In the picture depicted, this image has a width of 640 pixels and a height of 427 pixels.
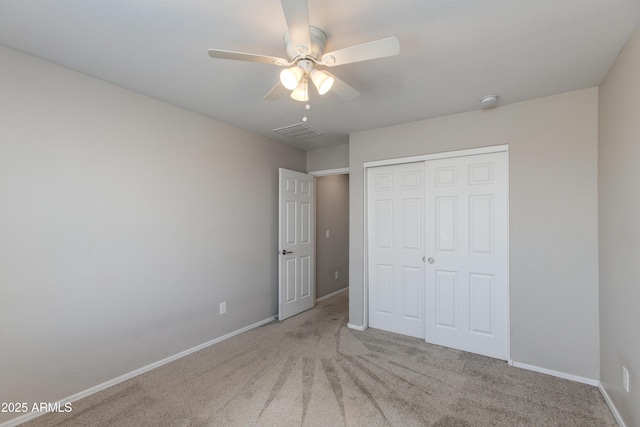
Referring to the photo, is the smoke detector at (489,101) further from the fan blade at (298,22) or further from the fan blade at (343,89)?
the fan blade at (298,22)

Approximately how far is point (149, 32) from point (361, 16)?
1.26 metres

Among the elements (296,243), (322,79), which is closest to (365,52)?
(322,79)

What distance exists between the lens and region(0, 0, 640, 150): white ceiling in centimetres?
158

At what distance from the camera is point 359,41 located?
1.84 meters

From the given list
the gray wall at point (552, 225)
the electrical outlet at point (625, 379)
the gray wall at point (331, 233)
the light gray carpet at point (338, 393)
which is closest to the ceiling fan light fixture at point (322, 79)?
the gray wall at point (552, 225)

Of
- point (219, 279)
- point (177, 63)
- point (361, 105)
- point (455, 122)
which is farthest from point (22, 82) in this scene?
point (455, 122)

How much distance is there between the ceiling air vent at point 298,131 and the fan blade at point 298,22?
1.84 m

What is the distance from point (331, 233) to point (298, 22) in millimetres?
4183

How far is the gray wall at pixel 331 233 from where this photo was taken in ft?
16.5

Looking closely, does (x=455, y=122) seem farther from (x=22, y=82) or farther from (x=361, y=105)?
(x=22, y=82)

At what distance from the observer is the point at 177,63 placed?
2131mm

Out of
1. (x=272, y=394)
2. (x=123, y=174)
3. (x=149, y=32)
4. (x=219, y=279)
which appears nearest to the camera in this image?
(x=149, y=32)

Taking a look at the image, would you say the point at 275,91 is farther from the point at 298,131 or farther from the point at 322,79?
the point at 298,131

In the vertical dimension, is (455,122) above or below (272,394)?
above
